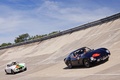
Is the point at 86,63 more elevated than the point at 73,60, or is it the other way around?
the point at 73,60

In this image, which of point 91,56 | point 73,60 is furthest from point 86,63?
point 73,60

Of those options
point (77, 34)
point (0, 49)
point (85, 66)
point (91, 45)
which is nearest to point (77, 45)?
point (91, 45)

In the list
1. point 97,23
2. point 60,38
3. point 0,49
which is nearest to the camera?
point 97,23

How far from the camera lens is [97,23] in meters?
32.7

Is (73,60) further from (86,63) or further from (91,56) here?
(91,56)

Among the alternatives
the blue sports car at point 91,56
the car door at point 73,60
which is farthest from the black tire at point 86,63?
the car door at point 73,60

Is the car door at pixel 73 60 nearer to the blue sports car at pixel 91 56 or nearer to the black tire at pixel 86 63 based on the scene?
the blue sports car at pixel 91 56

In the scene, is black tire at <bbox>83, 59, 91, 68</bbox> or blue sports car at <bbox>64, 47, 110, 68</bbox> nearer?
blue sports car at <bbox>64, 47, 110, 68</bbox>

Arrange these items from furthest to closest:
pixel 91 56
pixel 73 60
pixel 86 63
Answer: pixel 73 60
pixel 86 63
pixel 91 56

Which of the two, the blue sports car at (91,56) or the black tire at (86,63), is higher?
the blue sports car at (91,56)

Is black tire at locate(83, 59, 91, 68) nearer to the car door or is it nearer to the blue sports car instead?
the blue sports car

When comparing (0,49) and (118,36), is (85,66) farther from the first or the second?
(0,49)

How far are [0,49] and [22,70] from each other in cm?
3502

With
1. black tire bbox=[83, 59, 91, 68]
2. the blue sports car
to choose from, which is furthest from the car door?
black tire bbox=[83, 59, 91, 68]
